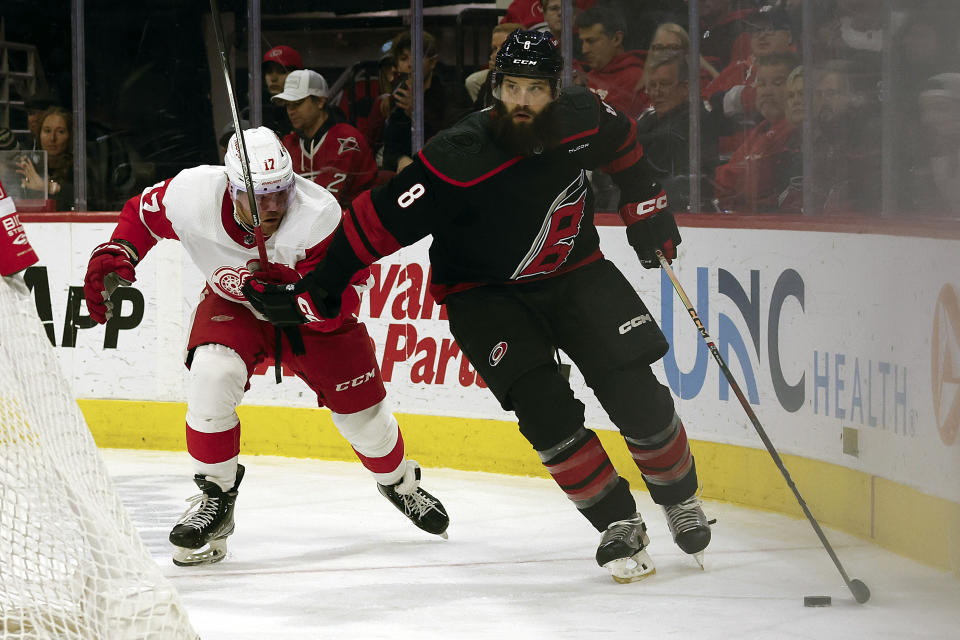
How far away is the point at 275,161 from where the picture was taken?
3605mm

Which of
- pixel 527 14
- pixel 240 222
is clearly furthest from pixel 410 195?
pixel 527 14

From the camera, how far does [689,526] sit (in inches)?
139

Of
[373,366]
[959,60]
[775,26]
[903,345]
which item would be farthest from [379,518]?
[959,60]

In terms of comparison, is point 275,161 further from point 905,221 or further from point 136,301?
point 136,301

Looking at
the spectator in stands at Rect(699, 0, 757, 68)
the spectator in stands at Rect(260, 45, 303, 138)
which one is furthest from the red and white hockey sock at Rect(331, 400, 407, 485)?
the spectator in stands at Rect(260, 45, 303, 138)

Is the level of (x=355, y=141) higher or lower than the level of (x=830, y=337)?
higher

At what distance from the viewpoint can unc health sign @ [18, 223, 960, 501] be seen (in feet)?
11.7

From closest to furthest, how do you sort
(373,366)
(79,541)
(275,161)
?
(79,541)
(275,161)
(373,366)

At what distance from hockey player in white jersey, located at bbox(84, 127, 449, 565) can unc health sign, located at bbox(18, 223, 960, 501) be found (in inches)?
46.6

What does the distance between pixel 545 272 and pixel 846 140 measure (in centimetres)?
119

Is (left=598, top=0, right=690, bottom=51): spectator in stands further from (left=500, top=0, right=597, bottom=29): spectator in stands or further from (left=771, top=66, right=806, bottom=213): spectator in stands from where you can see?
(left=771, top=66, right=806, bottom=213): spectator in stands

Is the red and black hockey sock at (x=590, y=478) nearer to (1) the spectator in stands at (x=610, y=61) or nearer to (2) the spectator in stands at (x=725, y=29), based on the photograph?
(2) the spectator in stands at (x=725, y=29)

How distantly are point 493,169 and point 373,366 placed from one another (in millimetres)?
838

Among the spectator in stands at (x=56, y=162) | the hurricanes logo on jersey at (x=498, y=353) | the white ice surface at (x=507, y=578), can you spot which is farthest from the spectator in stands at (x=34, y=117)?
the hurricanes logo on jersey at (x=498, y=353)
